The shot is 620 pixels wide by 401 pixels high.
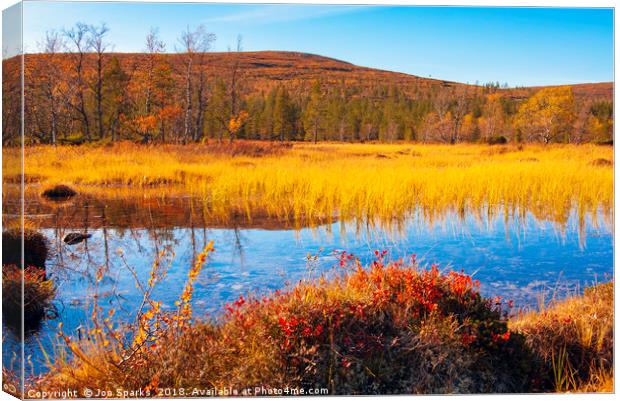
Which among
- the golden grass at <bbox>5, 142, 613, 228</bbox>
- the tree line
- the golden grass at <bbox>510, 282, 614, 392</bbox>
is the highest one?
the tree line

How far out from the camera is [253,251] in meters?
5.75

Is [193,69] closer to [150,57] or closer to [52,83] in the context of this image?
[150,57]

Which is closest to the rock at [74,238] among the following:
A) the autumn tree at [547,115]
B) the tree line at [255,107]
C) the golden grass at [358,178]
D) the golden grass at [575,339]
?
the golden grass at [358,178]

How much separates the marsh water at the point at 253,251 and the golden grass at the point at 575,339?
0.21 meters

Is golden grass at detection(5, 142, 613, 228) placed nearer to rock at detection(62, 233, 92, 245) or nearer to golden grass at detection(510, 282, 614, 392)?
rock at detection(62, 233, 92, 245)

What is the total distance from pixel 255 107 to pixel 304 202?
3.47 feet

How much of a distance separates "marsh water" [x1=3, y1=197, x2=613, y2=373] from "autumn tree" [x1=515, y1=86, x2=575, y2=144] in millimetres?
899

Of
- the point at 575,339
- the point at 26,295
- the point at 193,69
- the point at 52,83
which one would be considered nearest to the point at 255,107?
the point at 193,69

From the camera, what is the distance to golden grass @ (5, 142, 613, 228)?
6195 mm

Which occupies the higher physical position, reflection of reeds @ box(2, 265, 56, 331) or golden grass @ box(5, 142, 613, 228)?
golden grass @ box(5, 142, 613, 228)

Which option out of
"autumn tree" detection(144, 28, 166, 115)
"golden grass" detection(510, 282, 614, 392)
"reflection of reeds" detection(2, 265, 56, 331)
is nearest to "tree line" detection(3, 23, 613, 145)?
"autumn tree" detection(144, 28, 166, 115)

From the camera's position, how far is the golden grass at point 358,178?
20.3 ft

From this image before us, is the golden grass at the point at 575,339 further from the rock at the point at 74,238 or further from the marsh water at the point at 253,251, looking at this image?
the rock at the point at 74,238

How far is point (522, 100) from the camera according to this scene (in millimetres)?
6223
